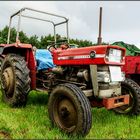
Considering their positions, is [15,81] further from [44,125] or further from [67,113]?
[67,113]

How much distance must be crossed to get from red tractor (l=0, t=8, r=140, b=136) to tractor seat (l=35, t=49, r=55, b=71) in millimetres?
230

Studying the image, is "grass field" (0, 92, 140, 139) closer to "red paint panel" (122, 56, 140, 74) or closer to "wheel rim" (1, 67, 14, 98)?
"wheel rim" (1, 67, 14, 98)

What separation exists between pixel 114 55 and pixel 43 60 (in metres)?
2.11

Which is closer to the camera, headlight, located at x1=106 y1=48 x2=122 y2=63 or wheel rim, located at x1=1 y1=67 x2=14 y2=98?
headlight, located at x1=106 y1=48 x2=122 y2=63

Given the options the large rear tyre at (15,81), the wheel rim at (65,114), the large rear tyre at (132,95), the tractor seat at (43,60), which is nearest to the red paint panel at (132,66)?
the tractor seat at (43,60)

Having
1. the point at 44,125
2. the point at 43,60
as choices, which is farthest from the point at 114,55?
the point at 43,60

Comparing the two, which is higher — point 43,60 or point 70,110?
point 43,60

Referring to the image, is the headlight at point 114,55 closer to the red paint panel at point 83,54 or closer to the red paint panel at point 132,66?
the red paint panel at point 83,54

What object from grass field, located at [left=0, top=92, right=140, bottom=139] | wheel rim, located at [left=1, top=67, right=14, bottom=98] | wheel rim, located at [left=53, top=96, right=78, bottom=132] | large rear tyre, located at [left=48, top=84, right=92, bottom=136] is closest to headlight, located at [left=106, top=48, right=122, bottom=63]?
large rear tyre, located at [left=48, top=84, right=92, bottom=136]

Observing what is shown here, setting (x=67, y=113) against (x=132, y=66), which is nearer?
(x=67, y=113)

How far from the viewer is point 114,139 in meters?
4.40

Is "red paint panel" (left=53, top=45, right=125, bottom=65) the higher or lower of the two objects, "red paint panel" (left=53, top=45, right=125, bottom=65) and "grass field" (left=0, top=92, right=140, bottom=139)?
the higher

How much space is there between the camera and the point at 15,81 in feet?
19.8

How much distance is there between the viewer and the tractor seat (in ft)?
21.6
